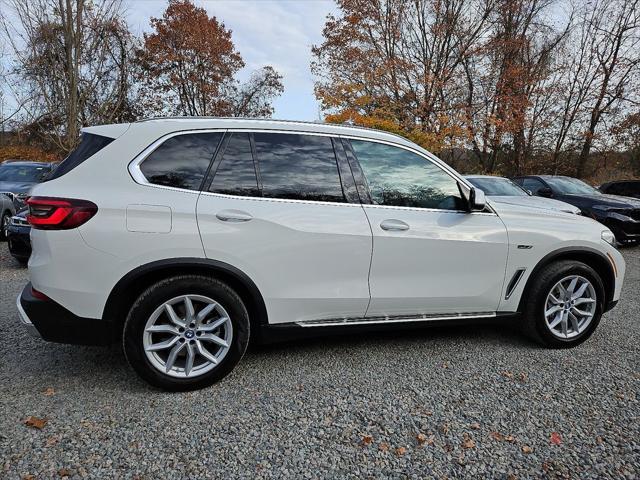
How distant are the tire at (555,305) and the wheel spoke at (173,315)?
107 inches

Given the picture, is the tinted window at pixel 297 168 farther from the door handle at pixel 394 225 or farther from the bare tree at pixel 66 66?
the bare tree at pixel 66 66

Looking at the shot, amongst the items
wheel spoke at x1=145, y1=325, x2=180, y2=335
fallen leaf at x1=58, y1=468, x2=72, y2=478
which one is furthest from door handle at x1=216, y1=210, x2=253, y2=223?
fallen leaf at x1=58, y1=468, x2=72, y2=478

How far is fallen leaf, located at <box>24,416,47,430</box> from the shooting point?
2.22m

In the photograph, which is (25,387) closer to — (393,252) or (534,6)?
(393,252)

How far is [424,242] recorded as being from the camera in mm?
2939

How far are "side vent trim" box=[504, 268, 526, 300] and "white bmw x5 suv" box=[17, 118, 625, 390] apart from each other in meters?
0.02

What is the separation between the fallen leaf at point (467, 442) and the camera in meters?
2.16

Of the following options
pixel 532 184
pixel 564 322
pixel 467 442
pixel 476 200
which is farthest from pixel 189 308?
pixel 532 184

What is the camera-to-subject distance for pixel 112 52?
68.3 ft

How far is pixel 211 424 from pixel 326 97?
52.1 feet

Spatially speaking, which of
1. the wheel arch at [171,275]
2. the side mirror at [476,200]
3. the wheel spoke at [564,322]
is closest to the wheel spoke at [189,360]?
the wheel arch at [171,275]

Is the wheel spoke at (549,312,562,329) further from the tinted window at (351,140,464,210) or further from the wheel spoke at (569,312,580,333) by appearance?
the tinted window at (351,140,464,210)

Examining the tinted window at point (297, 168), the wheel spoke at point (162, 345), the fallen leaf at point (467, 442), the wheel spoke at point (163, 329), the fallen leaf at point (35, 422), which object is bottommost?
the fallen leaf at point (35, 422)

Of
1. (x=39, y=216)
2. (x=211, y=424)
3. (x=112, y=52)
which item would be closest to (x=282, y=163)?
(x=39, y=216)
